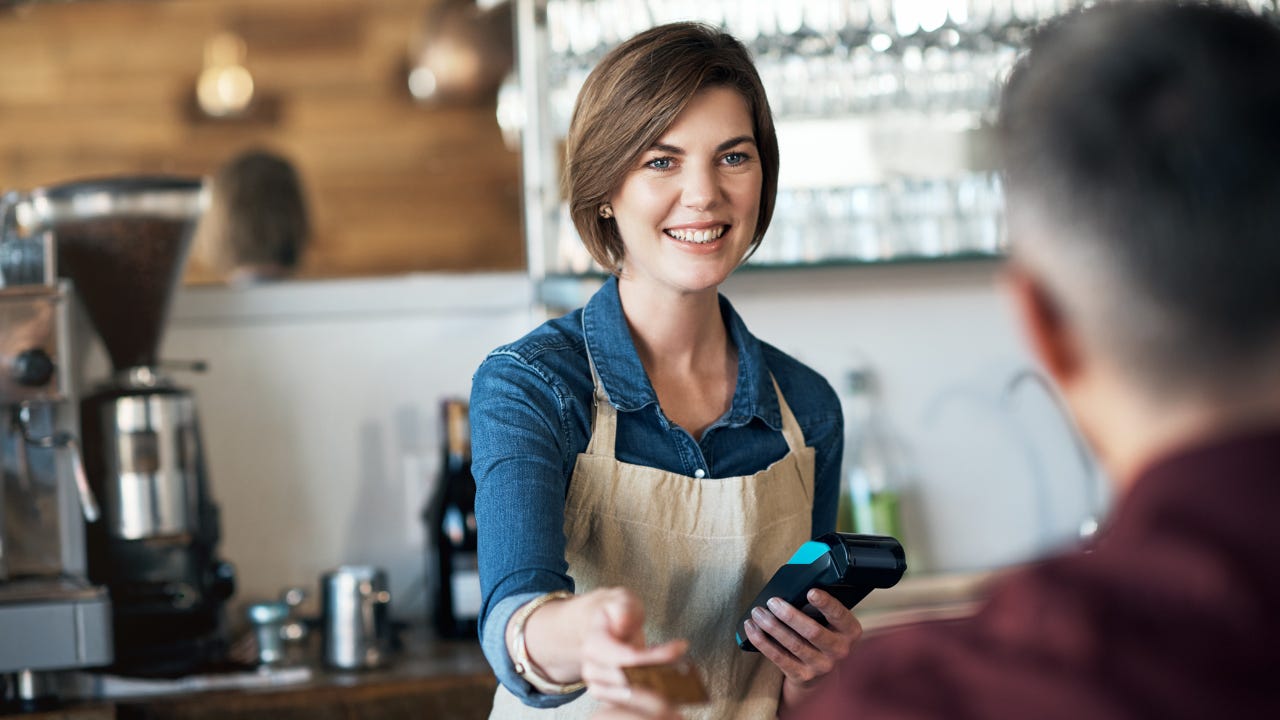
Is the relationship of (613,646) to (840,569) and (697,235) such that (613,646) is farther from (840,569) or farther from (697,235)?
(697,235)

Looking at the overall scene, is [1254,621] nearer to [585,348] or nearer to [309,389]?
[585,348]

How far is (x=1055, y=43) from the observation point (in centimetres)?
68

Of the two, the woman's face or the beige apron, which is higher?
the woman's face

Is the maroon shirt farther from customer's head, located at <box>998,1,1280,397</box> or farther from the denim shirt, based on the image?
the denim shirt

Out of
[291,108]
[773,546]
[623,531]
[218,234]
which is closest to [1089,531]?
[773,546]

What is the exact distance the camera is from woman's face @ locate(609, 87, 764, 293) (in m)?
1.41

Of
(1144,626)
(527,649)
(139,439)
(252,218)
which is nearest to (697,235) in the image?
(527,649)

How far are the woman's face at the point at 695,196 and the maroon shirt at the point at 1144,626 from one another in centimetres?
81

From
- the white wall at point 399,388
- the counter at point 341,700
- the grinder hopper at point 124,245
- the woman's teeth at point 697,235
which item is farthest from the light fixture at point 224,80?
the woman's teeth at point 697,235

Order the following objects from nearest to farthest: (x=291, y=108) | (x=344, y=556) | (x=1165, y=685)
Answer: (x=1165, y=685) < (x=344, y=556) < (x=291, y=108)

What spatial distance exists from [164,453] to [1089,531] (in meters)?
1.72

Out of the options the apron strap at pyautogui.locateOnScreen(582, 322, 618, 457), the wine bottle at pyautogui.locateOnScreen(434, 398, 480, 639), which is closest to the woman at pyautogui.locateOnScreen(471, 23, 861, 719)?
the apron strap at pyautogui.locateOnScreen(582, 322, 618, 457)

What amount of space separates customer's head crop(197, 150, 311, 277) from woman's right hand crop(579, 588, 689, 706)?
314cm

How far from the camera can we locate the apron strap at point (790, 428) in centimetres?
156
